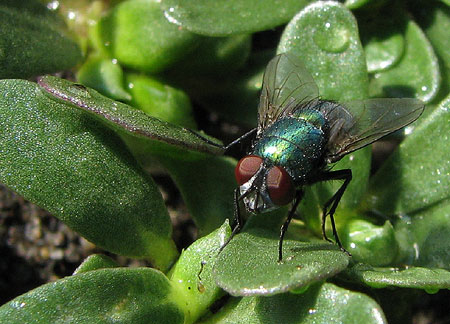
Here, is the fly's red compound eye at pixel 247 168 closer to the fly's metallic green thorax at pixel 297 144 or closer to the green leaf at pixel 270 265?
the fly's metallic green thorax at pixel 297 144

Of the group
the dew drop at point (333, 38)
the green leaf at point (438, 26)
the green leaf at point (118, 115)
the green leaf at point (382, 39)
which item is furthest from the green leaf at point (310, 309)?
the green leaf at point (438, 26)

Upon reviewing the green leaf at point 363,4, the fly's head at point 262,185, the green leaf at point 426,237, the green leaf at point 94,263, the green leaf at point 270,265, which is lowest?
the green leaf at point 426,237

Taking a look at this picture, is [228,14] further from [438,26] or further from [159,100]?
[438,26]

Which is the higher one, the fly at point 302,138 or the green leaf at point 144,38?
the green leaf at point 144,38

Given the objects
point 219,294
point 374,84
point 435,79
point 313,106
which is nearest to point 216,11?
point 313,106

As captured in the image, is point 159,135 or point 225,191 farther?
point 225,191

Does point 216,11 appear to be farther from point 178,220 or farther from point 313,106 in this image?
point 178,220

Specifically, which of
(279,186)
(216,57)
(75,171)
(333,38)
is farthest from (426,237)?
(75,171)
